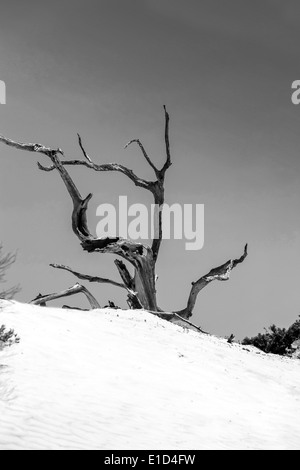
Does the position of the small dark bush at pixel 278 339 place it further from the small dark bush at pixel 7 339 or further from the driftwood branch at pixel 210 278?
the small dark bush at pixel 7 339

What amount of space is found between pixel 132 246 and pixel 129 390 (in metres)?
12.2

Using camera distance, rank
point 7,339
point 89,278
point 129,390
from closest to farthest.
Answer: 1. point 129,390
2. point 7,339
3. point 89,278

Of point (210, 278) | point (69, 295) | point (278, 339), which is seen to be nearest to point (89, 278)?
point (69, 295)

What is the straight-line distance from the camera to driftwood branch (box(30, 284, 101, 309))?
20.0 metres

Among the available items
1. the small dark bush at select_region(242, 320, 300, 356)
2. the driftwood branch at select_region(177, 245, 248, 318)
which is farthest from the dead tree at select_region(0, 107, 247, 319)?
the small dark bush at select_region(242, 320, 300, 356)

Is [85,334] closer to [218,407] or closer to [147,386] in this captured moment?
[147,386]

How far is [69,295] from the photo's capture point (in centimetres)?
2062

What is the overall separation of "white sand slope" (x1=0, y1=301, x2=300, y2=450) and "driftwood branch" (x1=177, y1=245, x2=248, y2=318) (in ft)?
22.4

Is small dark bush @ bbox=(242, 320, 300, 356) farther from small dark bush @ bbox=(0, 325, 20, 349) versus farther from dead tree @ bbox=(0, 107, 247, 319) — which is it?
small dark bush @ bbox=(0, 325, 20, 349)

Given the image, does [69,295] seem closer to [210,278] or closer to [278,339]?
[210,278]

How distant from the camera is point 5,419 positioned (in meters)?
7.56

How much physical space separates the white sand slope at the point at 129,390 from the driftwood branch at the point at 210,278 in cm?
684
